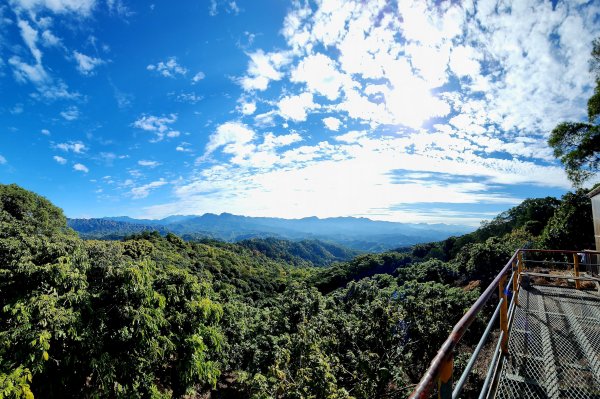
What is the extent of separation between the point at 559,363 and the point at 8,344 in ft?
31.2

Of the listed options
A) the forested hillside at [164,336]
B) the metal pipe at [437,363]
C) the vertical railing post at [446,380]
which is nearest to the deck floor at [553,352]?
the metal pipe at [437,363]

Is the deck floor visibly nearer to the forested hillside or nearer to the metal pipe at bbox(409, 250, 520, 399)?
the metal pipe at bbox(409, 250, 520, 399)

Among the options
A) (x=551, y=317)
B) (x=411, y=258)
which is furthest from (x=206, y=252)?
(x=551, y=317)

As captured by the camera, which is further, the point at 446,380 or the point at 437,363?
the point at 446,380

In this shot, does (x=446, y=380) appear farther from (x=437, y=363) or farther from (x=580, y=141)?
(x=580, y=141)

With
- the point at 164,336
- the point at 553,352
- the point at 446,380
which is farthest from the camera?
the point at 164,336

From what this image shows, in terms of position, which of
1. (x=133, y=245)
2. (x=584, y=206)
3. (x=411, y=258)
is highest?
(x=584, y=206)

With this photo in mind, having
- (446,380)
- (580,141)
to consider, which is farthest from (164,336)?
(580,141)

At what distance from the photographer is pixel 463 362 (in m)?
9.53

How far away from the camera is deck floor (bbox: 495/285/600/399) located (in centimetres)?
304

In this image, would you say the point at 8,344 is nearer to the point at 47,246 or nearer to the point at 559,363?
the point at 47,246

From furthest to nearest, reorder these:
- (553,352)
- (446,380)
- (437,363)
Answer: (553,352) < (446,380) < (437,363)

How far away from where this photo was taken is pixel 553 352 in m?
3.78

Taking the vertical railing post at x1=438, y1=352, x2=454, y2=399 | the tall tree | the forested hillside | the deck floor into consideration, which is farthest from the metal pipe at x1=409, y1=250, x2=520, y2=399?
the tall tree
